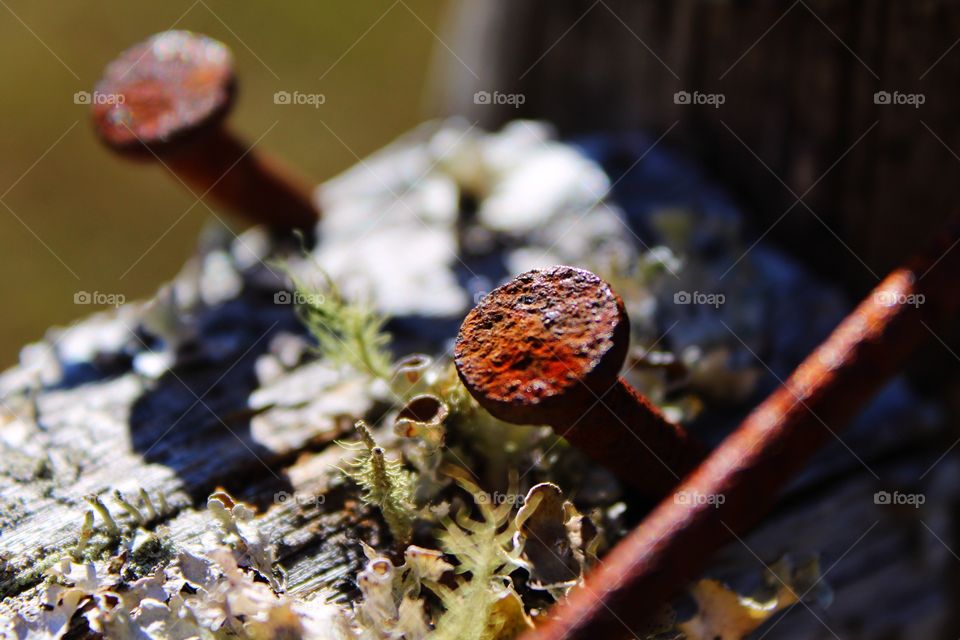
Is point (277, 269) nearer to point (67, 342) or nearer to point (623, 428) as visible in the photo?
point (67, 342)

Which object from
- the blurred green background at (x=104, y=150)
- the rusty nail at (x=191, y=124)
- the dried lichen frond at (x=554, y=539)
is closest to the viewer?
the dried lichen frond at (x=554, y=539)

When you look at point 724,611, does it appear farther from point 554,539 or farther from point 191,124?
point 191,124

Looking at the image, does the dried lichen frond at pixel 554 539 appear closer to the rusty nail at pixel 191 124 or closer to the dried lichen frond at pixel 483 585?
the dried lichen frond at pixel 483 585

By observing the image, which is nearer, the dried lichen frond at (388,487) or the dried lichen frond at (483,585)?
the dried lichen frond at (483,585)

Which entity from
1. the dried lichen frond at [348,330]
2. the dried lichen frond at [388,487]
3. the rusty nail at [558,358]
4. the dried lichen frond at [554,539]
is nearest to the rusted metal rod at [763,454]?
the dried lichen frond at [554,539]

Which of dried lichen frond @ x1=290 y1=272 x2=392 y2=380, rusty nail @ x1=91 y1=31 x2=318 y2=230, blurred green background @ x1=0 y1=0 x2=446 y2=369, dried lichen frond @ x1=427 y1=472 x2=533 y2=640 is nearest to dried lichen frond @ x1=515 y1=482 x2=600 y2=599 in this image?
dried lichen frond @ x1=427 y1=472 x2=533 y2=640

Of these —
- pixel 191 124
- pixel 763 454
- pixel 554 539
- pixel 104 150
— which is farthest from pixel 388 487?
pixel 104 150

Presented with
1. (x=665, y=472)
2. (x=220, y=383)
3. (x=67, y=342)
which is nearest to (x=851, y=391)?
(x=665, y=472)
